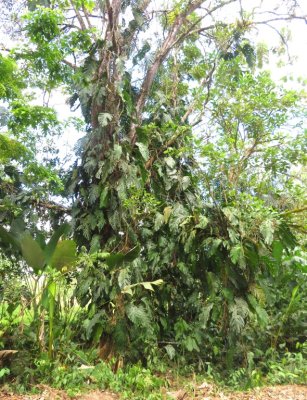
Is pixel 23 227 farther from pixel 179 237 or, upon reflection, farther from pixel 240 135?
pixel 240 135

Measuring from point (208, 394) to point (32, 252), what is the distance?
2.11 m

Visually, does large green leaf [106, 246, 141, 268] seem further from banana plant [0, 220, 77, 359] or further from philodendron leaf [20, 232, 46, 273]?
philodendron leaf [20, 232, 46, 273]

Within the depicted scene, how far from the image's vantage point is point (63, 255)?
356cm

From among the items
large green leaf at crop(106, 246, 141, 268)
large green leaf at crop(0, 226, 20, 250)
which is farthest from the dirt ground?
large green leaf at crop(0, 226, 20, 250)

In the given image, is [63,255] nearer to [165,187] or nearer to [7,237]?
[7,237]

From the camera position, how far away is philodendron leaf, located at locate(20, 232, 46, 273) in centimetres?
342

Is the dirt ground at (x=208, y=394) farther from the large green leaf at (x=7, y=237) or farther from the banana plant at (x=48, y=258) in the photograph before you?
the large green leaf at (x=7, y=237)

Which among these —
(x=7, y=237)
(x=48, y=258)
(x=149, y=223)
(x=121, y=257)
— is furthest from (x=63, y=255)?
(x=149, y=223)

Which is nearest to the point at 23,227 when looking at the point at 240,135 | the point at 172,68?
the point at 240,135

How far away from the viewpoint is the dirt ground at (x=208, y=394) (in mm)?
3266

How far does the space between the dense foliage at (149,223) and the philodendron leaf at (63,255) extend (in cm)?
2

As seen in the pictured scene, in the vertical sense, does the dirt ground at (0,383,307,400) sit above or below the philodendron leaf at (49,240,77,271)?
below

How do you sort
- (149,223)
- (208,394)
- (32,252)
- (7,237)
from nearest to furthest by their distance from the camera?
1. (32,252)
2. (208,394)
3. (7,237)
4. (149,223)

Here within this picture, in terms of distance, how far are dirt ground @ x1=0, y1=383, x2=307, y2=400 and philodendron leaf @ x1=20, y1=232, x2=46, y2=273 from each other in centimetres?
107
